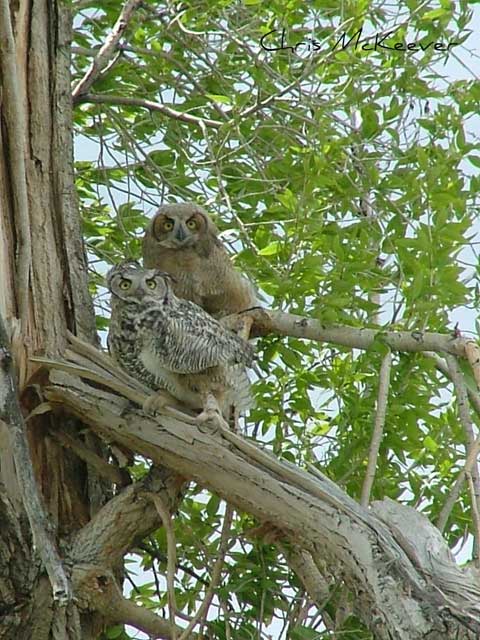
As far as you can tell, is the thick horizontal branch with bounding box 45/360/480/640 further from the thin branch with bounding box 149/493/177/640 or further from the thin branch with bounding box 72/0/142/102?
the thin branch with bounding box 72/0/142/102

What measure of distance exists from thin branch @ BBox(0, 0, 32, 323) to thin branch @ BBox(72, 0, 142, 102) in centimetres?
59

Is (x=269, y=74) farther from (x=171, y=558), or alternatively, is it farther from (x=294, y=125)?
(x=171, y=558)

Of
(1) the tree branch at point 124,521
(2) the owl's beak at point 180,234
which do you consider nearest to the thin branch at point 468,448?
(1) the tree branch at point 124,521

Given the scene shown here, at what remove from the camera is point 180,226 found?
3.29 meters

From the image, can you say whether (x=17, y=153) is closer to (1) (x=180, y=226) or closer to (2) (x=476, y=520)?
(1) (x=180, y=226)

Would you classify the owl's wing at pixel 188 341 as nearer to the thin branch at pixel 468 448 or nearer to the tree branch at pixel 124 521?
the tree branch at pixel 124 521

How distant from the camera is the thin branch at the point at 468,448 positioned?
242 cm

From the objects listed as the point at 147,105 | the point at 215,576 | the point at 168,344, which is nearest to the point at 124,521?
the point at 215,576

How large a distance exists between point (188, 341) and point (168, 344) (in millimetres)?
50

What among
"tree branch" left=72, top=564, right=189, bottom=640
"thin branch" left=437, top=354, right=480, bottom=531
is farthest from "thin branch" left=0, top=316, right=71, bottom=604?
"thin branch" left=437, top=354, right=480, bottom=531

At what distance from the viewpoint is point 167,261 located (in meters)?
3.35

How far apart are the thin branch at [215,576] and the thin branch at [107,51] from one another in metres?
1.31

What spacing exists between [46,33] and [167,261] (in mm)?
700

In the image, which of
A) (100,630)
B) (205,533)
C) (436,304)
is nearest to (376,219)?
(436,304)
